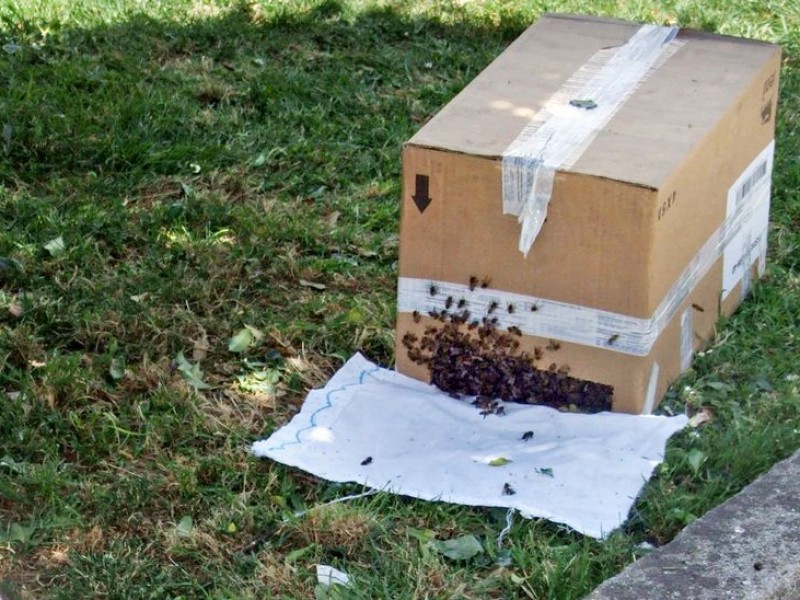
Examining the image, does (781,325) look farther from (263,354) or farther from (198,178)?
(198,178)

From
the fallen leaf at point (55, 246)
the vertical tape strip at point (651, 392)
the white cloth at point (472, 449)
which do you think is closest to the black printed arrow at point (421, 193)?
the white cloth at point (472, 449)

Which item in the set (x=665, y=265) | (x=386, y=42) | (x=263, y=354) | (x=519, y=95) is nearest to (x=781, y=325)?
(x=665, y=265)

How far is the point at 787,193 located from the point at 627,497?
Result: 6.32ft

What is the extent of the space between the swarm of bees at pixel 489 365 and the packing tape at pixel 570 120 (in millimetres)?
245

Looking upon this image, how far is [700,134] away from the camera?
3.42m

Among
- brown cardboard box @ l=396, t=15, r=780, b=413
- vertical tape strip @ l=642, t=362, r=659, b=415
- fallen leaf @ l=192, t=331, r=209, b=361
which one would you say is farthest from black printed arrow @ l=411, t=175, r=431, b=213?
fallen leaf @ l=192, t=331, r=209, b=361

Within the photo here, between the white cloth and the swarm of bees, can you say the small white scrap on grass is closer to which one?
the white cloth

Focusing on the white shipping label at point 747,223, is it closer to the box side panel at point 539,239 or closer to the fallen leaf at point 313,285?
the box side panel at point 539,239

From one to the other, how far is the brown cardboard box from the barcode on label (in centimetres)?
2

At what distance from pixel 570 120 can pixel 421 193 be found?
423 millimetres

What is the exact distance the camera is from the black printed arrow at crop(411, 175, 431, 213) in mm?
3391

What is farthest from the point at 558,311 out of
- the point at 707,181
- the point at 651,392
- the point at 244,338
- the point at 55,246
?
the point at 55,246

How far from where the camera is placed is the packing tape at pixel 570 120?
3270mm

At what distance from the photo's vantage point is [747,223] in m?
3.98
